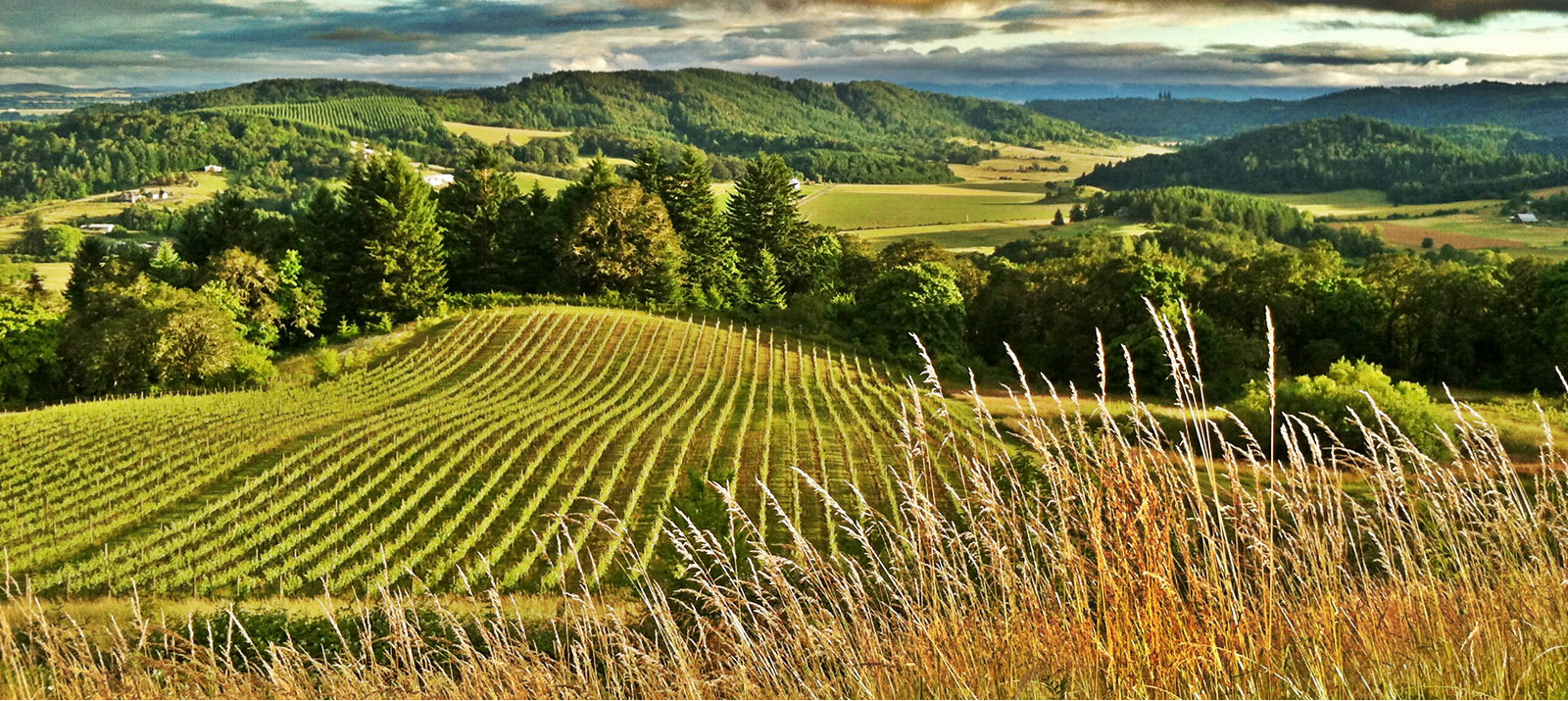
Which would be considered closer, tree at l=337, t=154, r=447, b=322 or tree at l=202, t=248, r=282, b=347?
tree at l=202, t=248, r=282, b=347

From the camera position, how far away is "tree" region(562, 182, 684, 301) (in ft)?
187

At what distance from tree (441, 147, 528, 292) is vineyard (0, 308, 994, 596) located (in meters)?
15.4

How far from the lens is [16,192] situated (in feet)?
516

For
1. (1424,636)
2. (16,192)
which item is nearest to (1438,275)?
(1424,636)

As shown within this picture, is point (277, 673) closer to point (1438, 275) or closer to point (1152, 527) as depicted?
point (1152, 527)

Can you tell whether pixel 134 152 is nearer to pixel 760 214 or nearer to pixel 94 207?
pixel 94 207

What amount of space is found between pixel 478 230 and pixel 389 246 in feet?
34.6

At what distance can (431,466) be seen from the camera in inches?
1056

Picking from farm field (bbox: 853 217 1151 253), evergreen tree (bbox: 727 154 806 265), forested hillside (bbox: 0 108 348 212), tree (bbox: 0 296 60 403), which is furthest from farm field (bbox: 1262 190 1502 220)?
forested hillside (bbox: 0 108 348 212)

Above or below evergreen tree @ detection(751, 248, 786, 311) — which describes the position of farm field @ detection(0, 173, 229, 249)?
above

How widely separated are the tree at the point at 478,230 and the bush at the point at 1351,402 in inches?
1743

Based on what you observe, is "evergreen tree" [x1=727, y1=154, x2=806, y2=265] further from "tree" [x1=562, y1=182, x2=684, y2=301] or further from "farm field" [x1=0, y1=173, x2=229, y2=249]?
"farm field" [x1=0, y1=173, x2=229, y2=249]

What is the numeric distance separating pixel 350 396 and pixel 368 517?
14540mm

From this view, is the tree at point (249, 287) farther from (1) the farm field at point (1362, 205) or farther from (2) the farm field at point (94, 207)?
(1) the farm field at point (1362, 205)
